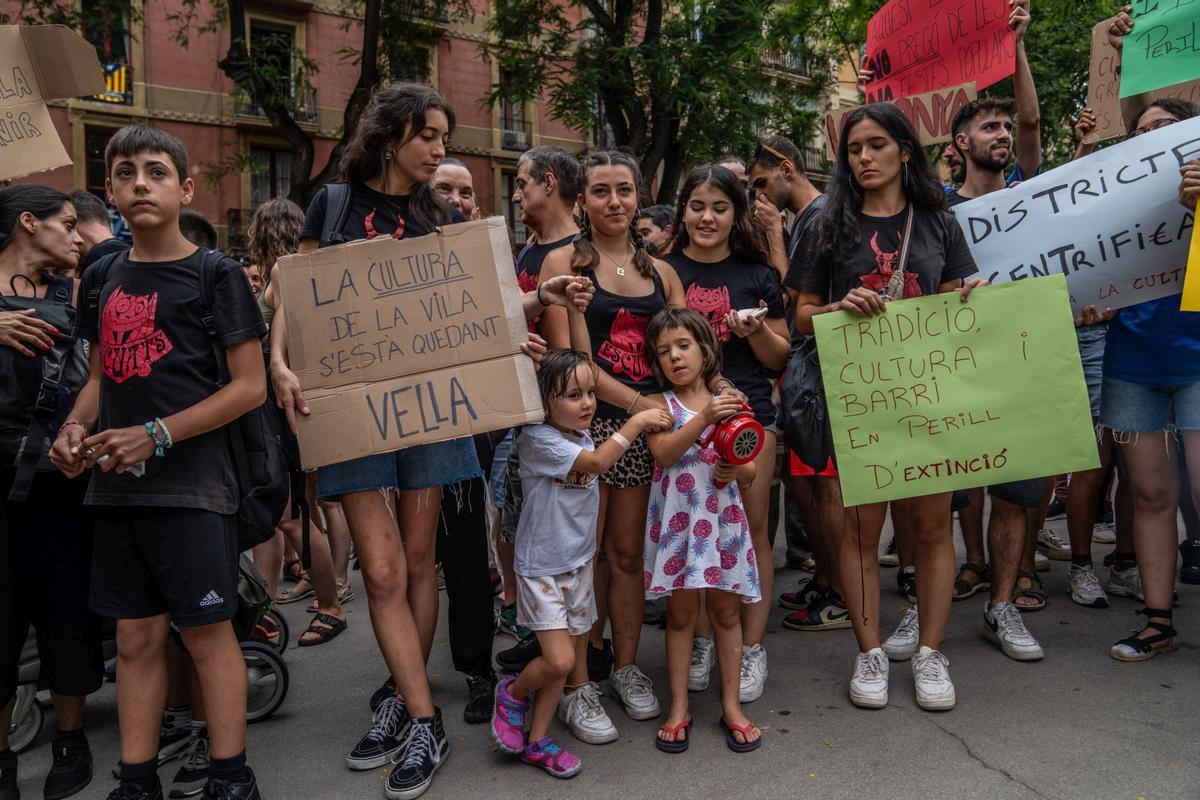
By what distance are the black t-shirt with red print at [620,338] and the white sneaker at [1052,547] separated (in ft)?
10.4

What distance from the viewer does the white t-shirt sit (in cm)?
304

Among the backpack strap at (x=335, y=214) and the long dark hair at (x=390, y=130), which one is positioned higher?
the long dark hair at (x=390, y=130)

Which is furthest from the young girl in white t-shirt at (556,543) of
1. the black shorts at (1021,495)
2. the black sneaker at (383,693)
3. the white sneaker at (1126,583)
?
the white sneaker at (1126,583)

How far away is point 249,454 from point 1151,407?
11.1 ft

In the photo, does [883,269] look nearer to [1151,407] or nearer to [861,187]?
[861,187]

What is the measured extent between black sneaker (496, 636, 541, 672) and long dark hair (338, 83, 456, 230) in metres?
1.82

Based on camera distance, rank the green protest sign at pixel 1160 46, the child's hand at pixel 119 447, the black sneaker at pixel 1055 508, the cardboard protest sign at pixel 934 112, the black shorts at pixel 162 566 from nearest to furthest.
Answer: the child's hand at pixel 119 447
the black shorts at pixel 162 566
the green protest sign at pixel 1160 46
the cardboard protest sign at pixel 934 112
the black sneaker at pixel 1055 508

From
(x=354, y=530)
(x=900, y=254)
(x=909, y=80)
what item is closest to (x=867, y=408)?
(x=900, y=254)

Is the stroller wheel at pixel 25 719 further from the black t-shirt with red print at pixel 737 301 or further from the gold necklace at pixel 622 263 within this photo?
the black t-shirt with red print at pixel 737 301

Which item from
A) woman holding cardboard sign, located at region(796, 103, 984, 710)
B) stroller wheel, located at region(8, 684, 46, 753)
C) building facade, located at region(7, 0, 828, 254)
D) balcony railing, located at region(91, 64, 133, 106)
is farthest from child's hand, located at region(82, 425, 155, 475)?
balcony railing, located at region(91, 64, 133, 106)

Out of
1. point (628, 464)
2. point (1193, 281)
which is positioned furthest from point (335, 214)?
point (1193, 281)

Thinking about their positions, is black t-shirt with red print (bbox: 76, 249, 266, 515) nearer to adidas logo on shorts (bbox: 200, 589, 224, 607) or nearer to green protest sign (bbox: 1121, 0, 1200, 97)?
adidas logo on shorts (bbox: 200, 589, 224, 607)

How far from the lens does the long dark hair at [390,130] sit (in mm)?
3047

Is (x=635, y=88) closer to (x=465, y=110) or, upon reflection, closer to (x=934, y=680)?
(x=465, y=110)
